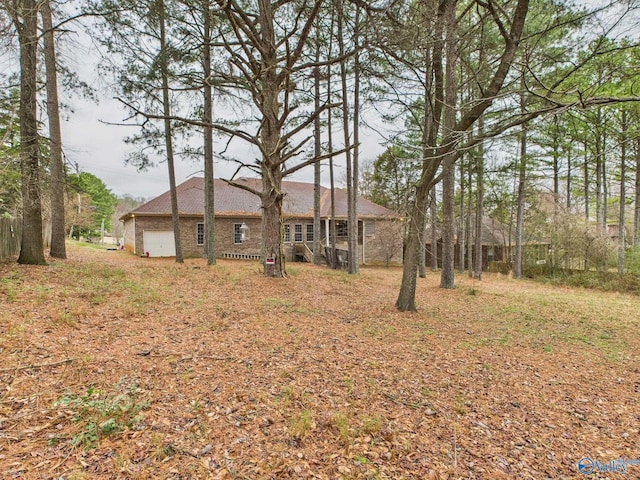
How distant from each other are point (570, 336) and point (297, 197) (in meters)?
18.3

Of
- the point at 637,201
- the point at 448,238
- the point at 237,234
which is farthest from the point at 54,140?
the point at 637,201

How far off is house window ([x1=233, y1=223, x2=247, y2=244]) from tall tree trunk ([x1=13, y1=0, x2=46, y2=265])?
12.3 meters

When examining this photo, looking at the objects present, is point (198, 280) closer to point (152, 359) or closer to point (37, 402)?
point (152, 359)

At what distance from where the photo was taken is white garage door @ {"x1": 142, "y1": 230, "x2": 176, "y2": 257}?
17594mm

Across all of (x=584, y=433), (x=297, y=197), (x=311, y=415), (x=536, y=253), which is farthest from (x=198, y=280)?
(x=536, y=253)

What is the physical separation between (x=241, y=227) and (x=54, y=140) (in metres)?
9.86

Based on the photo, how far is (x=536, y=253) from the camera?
55.5 feet

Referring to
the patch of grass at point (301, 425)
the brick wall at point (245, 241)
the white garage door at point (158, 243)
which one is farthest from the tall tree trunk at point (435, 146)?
the white garage door at point (158, 243)

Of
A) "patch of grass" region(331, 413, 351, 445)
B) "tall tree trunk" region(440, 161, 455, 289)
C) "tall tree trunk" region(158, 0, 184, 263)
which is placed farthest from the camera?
"tall tree trunk" region(440, 161, 455, 289)

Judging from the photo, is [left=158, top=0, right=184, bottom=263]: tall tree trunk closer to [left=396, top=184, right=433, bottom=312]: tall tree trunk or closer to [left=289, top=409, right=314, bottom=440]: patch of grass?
[left=396, top=184, right=433, bottom=312]: tall tree trunk

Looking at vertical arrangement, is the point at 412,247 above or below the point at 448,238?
below

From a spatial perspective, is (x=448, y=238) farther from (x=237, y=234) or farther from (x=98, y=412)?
(x=237, y=234)

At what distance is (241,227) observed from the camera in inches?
708

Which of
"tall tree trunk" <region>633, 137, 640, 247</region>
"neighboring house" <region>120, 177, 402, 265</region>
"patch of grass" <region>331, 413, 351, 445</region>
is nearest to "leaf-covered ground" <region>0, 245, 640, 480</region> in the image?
"patch of grass" <region>331, 413, 351, 445</region>
